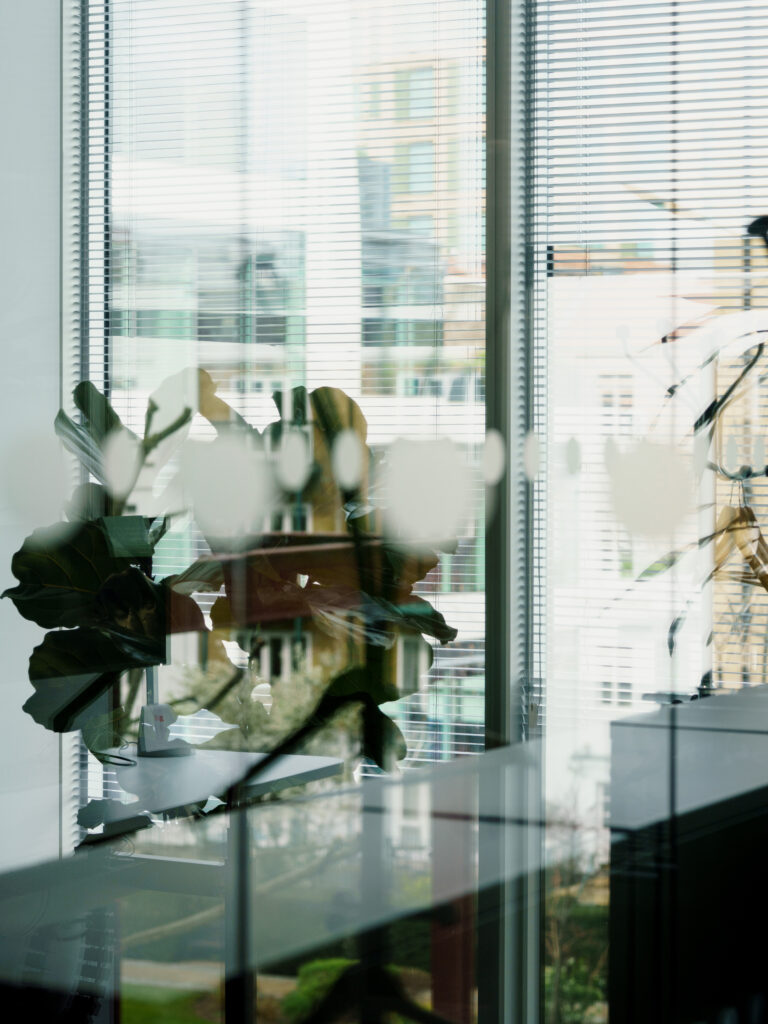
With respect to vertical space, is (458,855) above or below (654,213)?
below

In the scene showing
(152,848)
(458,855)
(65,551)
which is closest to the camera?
(65,551)

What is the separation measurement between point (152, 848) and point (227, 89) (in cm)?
117

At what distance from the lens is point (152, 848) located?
1.43m

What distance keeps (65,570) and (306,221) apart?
68cm

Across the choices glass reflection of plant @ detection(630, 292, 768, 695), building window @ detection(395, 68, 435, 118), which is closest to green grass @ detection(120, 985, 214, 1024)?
glass reflection of plant @ detection(630, 292, 768, 695)

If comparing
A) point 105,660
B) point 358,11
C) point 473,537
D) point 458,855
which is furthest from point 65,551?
point 358,11

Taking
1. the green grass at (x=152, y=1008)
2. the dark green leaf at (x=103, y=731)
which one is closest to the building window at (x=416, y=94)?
the dark green leaf at (x=103, y=731)

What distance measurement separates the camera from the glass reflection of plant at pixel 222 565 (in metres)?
1.31

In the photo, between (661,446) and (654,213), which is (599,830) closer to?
(661,446)

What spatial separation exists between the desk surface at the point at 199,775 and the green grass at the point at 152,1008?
23 cm

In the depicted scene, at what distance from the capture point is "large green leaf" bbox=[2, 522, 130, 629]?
1.29 meters

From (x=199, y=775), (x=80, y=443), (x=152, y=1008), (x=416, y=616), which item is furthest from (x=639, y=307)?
(x=152, y=1008)

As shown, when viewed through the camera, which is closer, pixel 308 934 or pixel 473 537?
pixel 308 934

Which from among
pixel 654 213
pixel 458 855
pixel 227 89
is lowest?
pixel 458 855
